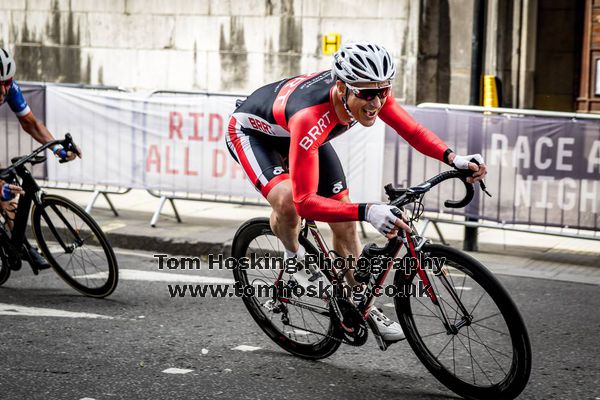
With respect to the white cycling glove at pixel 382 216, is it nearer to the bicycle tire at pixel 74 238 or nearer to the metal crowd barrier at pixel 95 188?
the bicycle tire at pixel 74 238

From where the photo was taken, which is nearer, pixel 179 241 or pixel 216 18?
pixel 179 241

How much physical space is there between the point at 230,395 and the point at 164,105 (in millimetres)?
5481

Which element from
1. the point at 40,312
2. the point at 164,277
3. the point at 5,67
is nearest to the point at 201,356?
the point at 40,312

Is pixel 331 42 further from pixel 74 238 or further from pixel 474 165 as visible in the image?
pixel 474 165

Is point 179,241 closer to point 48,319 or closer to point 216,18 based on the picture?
point 48,319

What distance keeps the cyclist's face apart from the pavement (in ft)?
11.4

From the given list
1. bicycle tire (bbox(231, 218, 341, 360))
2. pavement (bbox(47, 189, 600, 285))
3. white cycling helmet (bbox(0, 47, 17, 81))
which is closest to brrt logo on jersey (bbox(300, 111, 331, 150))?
bicycle tire (bbox(231, 218, 341, 360))

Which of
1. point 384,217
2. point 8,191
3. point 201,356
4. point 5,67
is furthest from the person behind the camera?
point 8,191

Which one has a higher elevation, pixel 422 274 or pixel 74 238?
pixel 422 274

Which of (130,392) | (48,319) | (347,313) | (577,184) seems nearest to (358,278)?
(347,313)

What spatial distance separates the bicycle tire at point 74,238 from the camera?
7164 millimetres

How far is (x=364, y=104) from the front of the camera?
5.32 meters

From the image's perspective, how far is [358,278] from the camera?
18.1 feet

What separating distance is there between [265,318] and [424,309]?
4.43ft
